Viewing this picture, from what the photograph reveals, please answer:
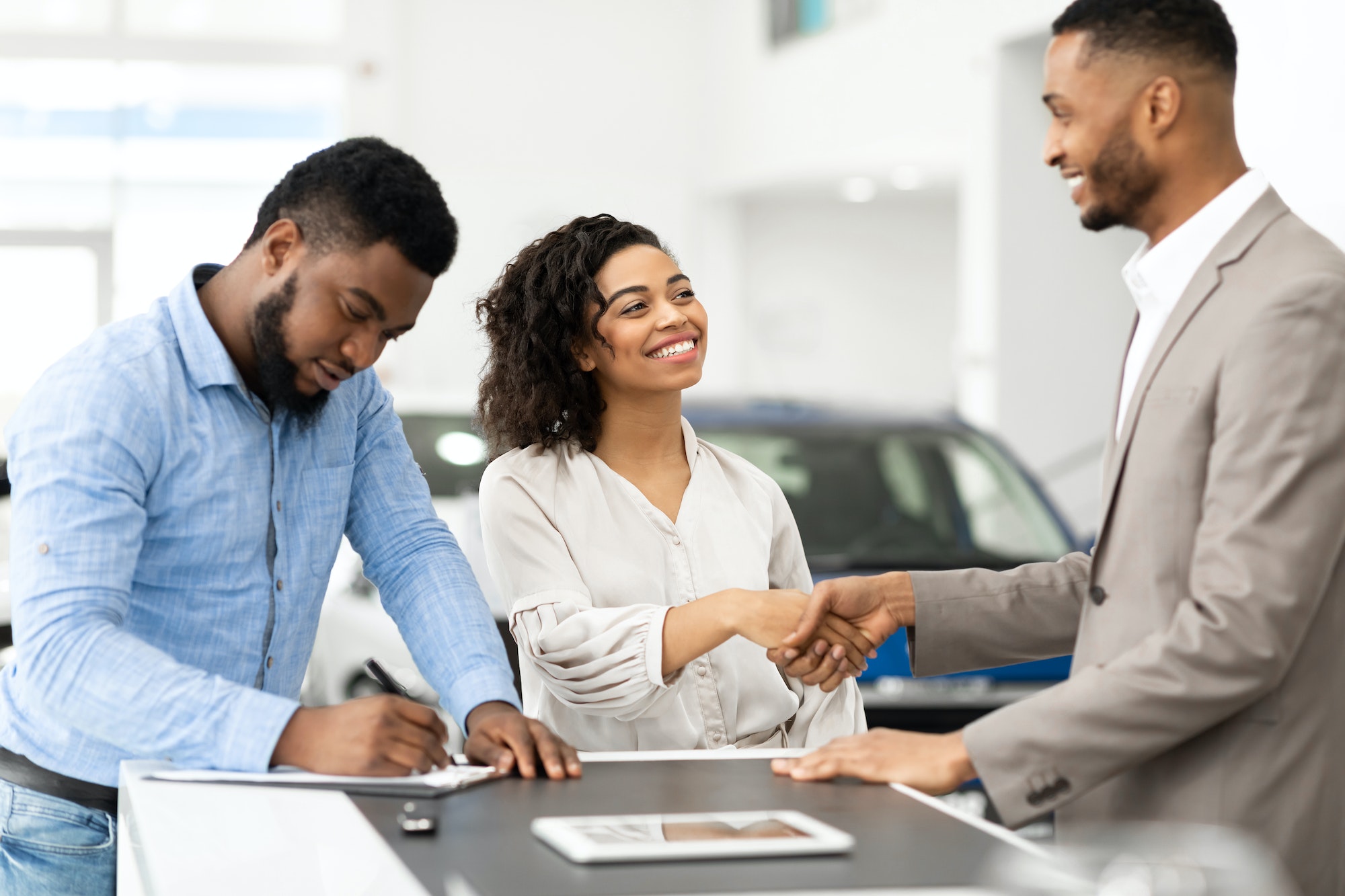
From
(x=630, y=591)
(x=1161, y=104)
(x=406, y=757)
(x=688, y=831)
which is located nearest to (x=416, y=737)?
(x=406, y=757)

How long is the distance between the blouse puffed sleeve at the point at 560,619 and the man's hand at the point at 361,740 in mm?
480

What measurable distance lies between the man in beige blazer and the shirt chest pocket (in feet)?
2.48

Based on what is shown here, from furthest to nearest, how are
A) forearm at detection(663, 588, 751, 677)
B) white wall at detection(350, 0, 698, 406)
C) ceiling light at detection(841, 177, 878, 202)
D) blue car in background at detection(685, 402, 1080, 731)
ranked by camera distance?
ceiling light at detection(841, 177, 878, 202)
white wall at detection(350, 0, 698, 406)
blue car in background at detection(685, 402, 1080, 731)
forearm at detection(663, 588, 751, 677)

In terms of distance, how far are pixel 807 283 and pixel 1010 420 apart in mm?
Result: 5241

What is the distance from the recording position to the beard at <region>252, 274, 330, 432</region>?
1.99 m

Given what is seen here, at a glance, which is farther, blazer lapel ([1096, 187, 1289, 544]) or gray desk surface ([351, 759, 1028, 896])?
blazer lapel ([1096, 187, 1289, 544])

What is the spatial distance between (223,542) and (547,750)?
0.53 m

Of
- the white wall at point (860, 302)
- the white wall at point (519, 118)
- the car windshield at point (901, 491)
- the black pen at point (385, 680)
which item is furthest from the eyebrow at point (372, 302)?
the white wall at point (860, 302)

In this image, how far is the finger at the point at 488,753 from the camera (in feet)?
6.52

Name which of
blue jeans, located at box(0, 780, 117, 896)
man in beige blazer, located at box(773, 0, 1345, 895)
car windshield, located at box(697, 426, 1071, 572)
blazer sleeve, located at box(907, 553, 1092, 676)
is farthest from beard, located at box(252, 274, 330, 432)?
car windshield, located at box(697, 426, 1071, 572)

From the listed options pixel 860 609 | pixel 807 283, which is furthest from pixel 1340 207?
pixel 807 283

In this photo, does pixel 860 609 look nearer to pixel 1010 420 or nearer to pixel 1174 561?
pixel 1174 561

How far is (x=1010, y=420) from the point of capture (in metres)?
8.75

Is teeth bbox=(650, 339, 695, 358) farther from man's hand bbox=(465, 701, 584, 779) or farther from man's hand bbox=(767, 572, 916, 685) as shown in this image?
man's hand bbox=(465, 701, 584, 779)
